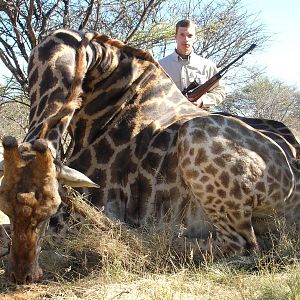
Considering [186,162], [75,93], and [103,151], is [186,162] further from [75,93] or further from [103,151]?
[75,93]

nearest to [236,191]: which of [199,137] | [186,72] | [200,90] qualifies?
[199,137]

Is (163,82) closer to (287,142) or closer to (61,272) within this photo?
(287,142)

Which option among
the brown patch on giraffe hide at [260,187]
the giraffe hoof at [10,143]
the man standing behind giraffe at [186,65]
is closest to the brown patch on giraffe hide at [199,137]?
Answer: the brown patch on giraffe hide at [260,187]

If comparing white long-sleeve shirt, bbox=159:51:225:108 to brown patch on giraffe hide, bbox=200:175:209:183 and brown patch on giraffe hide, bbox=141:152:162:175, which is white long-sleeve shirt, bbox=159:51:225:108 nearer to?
brown patch on giraffe hide, bbox=141:152:162:175

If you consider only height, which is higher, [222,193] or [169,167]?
[169,167]

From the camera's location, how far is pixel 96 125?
215 inches

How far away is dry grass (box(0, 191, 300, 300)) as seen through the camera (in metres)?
3.81

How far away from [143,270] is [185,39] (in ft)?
14.3

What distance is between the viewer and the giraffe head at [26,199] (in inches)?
147

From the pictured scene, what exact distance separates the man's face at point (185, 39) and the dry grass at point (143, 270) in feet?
12.2

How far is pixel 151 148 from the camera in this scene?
211 inches

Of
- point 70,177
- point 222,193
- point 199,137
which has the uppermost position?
point 199,137

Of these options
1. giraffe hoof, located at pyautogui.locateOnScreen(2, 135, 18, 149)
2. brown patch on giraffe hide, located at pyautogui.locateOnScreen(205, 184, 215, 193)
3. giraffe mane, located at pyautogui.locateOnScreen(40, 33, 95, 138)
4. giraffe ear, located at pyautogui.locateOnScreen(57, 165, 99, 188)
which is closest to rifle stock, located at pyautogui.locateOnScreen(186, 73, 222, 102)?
giraffe mane, located at pyautogui.locateOnScreen(40, 33, 95, 138)

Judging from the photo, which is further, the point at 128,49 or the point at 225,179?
the point at 128,49
